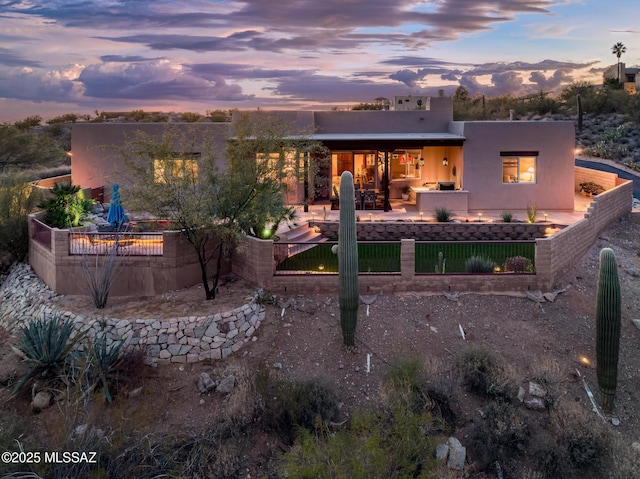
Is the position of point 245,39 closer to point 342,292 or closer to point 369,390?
point 342,292

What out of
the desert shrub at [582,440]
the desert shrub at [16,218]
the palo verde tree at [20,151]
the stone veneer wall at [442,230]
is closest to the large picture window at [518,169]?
the stone veneer wall at [442,230]

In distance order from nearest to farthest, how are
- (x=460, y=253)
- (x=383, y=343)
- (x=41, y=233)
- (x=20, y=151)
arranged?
(x=383, y=343) → (x=41, y=233) → (x=460, y=253) → (x=20, y=151)

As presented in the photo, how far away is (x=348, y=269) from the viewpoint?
431 inches

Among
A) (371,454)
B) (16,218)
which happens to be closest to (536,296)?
(371,454)

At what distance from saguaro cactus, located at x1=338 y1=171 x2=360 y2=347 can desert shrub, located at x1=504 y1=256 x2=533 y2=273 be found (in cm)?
471

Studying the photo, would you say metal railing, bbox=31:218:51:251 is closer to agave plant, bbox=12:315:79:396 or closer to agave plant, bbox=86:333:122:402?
agave plant, bbox=12:315:79:396

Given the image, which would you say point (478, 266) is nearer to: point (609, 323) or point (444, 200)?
point (609, 323)

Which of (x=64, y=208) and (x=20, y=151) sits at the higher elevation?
(x=20, y=151)

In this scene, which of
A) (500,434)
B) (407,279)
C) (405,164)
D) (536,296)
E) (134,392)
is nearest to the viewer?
(500,434)

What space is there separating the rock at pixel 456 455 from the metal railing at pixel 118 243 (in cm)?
821

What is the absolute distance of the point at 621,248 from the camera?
53.6ft

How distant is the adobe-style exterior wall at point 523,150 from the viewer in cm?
2075

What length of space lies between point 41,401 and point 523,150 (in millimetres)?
19072

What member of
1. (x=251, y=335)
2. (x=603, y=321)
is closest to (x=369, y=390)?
(x=251, y=335)
